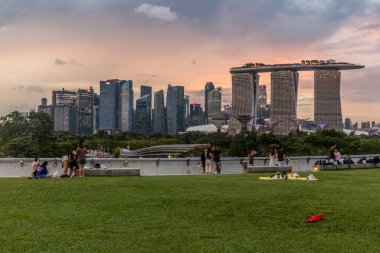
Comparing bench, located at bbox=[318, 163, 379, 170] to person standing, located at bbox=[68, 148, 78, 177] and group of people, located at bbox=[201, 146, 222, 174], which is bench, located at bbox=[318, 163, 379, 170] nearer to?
group of people, located at bbox=[201, 146, 222, 174]

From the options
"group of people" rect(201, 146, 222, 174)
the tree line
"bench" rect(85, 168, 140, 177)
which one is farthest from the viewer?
the tree line

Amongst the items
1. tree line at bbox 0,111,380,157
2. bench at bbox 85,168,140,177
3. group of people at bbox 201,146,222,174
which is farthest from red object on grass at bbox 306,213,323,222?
tree line at bbox 0,111,380,157

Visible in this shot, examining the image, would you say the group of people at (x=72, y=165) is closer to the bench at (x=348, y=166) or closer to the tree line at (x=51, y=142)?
the bench at (x=348, y=166)

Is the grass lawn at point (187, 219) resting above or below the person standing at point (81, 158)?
below

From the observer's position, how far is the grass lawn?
944 cm

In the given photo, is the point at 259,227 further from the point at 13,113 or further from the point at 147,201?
the point at 13,113

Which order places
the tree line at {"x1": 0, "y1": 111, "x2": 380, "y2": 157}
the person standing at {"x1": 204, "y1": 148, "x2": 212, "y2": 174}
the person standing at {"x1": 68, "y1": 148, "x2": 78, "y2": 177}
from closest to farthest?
the person standing at {"x1": 68, "y1": 148, "x2": 78, "y2": 177} < the person standing at {"x1": 204, "y1": 148, "x2": 212, "y2": 174} < the tree line at {"x1": 0, "y1": 111, "x2": 380, "y2": 157}

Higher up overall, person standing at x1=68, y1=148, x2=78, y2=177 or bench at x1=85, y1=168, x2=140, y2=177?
person standing at x1=68, y1=148, x2=78, y2=177

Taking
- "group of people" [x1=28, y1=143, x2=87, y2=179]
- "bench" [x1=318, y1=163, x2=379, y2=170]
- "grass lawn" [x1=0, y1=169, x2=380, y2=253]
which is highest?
"group of people" [x1=28, y1=143, x2=87, y2=179]

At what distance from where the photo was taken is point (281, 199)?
14773 mm

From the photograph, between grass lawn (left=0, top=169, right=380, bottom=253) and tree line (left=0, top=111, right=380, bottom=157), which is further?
tree line (left=0, top=111, right=380, bottom=157)

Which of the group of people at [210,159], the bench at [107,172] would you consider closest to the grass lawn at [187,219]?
the bench at [107,172]

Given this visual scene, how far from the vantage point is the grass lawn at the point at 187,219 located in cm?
944

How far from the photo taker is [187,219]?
1194 centimetres
